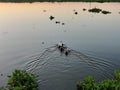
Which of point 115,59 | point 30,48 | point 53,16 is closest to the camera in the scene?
point 115,59

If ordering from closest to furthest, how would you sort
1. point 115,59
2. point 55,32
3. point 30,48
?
1. point 115,59
2. point 30,48
3. point 55,32

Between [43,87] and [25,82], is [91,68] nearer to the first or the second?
[43,87]

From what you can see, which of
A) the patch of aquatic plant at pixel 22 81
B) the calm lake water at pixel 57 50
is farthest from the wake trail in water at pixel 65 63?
the patch of aquatic plant at pixel 22 81

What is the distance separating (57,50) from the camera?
96.3 feet

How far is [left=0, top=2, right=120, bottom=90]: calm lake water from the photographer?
23.0m

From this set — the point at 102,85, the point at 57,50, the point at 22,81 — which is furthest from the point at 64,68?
the point at 102,85

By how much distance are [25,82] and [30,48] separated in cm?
1129

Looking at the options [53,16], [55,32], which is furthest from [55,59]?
[53,16]

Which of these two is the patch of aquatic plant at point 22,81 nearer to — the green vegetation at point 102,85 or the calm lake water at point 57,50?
the calm lake water at point 57,50

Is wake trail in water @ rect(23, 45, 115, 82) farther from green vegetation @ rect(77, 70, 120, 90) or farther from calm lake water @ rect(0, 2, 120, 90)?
green vegetation @ rect(77, 70, 120, 90)

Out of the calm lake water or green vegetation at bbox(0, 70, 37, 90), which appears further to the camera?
the calm lake water

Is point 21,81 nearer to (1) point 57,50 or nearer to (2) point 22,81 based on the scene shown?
(2) point 22,81

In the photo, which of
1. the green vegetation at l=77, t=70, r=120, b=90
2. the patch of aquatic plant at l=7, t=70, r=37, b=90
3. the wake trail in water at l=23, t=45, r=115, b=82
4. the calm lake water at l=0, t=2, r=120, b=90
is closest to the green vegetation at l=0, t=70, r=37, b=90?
the patch of aquatic plant at l=7, t=70, r=37, b=90

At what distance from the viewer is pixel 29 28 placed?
4181 cm
